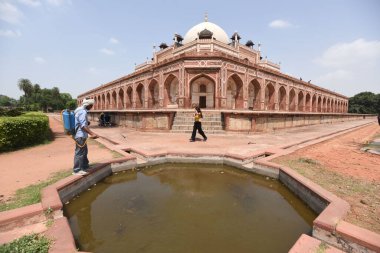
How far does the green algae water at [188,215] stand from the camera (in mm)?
2199

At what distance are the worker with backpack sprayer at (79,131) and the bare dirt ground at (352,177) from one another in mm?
4068

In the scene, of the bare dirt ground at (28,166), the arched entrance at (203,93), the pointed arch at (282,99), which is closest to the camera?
the bare dirt ground at (28,166)

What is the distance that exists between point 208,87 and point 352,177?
20035 millimetres

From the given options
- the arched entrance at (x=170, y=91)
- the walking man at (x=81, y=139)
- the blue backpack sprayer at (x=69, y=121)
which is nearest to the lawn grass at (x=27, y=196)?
the walking man at (x=81, y=139)

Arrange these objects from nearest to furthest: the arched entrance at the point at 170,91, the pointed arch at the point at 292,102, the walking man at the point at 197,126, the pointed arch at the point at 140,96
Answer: the walking man at the point at 197,126, the arched entrance at the point at 170,91, the pointed arch at the point at 140,96, the pointed arch at the point at 292,102

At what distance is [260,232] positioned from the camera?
239 cm

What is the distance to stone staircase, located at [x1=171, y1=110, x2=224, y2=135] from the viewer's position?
34.8ft

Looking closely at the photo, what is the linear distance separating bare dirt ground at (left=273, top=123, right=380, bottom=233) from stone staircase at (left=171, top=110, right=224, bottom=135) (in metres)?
5.09

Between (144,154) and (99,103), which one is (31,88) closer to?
(99,103)

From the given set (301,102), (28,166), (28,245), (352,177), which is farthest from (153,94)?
(28,245)

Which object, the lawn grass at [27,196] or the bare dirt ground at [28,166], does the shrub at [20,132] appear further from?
the lawn grass at [27,196]

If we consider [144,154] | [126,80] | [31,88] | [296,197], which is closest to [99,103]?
[126,80]

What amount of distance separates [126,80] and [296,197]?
2935 cm

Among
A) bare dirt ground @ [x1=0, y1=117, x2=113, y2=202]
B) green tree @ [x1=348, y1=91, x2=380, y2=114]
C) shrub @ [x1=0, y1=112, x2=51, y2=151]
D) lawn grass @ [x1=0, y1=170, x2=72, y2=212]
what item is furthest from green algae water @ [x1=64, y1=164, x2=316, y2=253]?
green tree @ [x1=348, y1=91, x2=380, y2=114]
